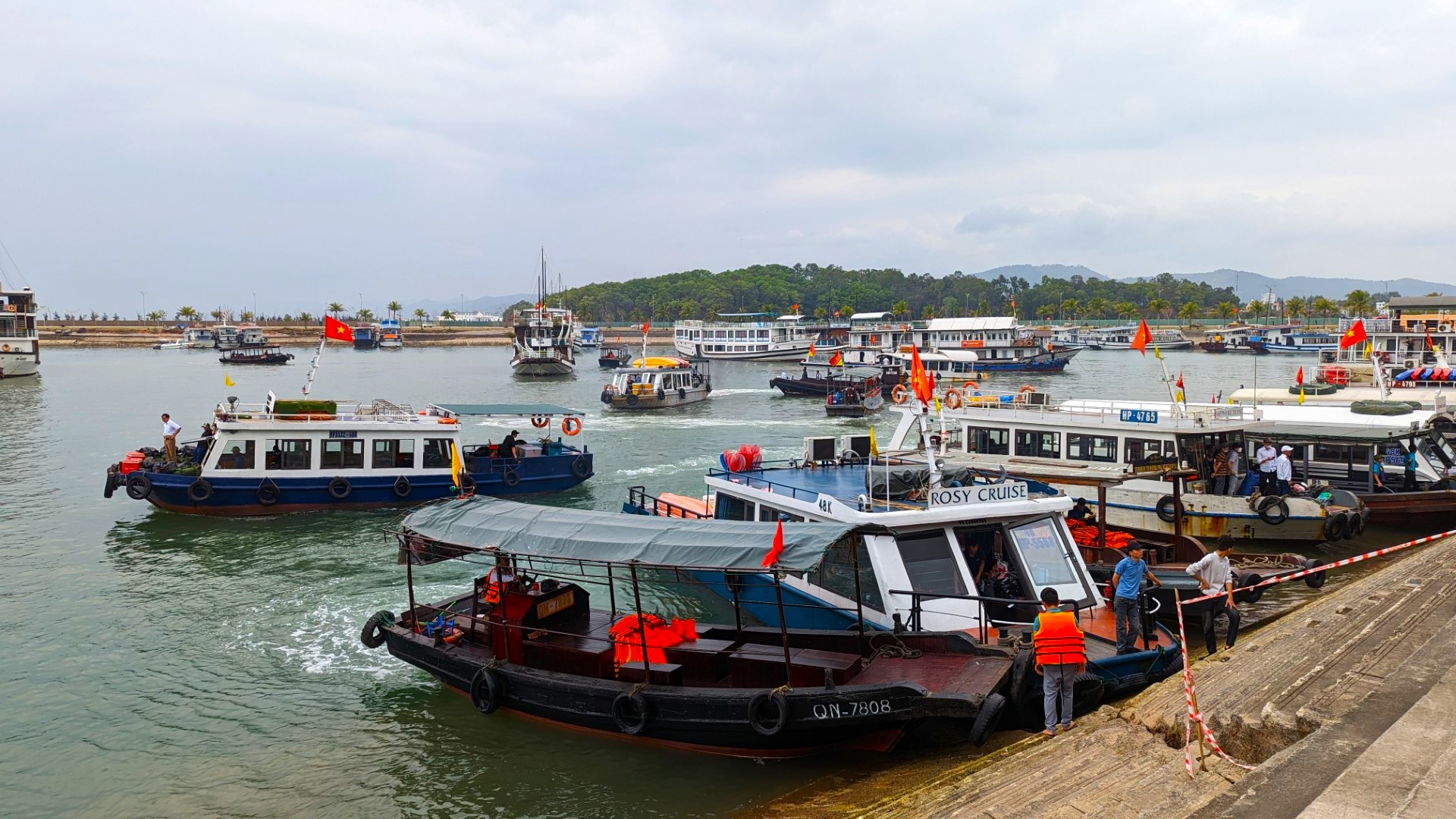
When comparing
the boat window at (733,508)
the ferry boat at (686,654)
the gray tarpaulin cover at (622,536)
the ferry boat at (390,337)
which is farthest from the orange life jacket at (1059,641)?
the ferry boat at (390,337)

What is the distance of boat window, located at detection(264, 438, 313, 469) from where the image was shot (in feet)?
80.9

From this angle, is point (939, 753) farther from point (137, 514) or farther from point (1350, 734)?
point (137, 514)

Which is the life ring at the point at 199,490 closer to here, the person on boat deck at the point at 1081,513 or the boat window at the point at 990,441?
the boat window at the point at 990,441

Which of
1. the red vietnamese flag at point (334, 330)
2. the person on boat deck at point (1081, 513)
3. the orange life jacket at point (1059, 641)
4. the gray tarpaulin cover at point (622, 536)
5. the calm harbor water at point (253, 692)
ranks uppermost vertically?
the red vietnamese flag at point (334, 330)

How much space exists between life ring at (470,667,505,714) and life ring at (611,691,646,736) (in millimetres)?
1804

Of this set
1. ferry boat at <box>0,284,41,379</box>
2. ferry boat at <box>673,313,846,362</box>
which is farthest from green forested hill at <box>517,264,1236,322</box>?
ferry boat at <box>0,284,41,379</box>

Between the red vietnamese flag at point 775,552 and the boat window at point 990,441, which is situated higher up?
the red vietnamese flag at point 775,552

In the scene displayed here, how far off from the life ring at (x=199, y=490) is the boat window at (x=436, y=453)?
5.26m

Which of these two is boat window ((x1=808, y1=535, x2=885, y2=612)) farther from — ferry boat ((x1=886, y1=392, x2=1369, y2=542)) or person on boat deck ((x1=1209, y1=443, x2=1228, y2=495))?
person on boat deck ((x1=1209, y1=443, x2=1228, y2=495))

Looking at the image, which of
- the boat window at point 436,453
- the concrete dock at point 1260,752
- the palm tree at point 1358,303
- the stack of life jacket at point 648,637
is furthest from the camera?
the palm tree at point 1358,303

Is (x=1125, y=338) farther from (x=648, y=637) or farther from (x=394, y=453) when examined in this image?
(x=648, y=637)

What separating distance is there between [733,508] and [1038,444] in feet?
29.2

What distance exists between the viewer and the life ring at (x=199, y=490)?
945 inches

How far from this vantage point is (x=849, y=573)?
40.2ft
